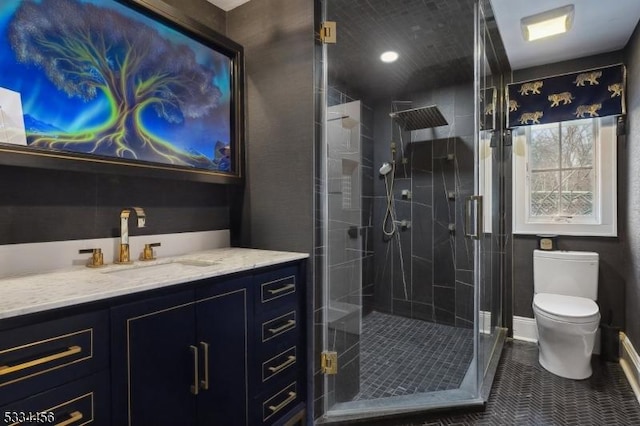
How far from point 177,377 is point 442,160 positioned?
2.89m

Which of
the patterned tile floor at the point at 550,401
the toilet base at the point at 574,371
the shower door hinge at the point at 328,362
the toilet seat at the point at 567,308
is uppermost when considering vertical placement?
the toilet seat at the point at 567,308

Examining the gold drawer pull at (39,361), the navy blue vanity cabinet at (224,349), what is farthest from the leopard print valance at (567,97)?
the gold drawer pull at (39,361)

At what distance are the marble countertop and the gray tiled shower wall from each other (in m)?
1.82

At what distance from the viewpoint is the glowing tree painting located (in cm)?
128

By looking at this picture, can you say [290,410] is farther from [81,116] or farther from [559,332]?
[559,332]

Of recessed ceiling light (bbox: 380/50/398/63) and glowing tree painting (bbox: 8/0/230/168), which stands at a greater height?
recessed ceiling light (bbox: 380/50/398/63)

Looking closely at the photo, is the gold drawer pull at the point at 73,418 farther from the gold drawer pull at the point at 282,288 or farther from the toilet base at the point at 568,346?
the toilet base at the point at 568,346

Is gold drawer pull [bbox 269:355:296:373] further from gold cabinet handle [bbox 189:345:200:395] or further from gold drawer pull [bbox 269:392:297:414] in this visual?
gold cabinet handle [bbox 189:345:200:395]

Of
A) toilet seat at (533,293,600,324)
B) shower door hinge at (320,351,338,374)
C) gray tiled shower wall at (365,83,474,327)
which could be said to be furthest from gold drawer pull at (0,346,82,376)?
toilet seat at (533,293,600,324)

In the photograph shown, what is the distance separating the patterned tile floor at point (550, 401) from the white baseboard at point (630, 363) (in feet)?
0.12

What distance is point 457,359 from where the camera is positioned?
98.7 inches

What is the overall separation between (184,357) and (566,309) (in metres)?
2.54

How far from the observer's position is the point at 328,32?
185 centimetres

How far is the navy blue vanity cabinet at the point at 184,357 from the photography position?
1.06 meters
